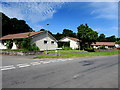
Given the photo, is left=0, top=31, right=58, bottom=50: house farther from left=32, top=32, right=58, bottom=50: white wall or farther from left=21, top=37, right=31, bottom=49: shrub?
left=21, top=37, right=31, bottom=49: shrub

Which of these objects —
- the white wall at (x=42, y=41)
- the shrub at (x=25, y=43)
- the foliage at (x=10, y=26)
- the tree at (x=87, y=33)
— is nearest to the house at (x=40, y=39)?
the white wall at (x=42, y=41)

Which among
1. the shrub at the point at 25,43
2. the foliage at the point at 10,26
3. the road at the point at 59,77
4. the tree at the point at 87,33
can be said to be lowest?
the road at the point at 59,77

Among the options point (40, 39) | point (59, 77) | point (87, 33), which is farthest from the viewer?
point (87, 33)

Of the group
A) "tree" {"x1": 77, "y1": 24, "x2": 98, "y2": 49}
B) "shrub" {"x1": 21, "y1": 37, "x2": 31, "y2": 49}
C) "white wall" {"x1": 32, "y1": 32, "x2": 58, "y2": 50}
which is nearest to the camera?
"shrub" {"x1": 21, "y1": 37, "x2": 31, "y2": 49}

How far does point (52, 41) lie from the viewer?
27.8m

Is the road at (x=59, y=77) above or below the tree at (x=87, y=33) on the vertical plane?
below

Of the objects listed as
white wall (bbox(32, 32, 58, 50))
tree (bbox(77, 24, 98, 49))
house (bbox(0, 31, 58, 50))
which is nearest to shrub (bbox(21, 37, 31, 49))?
house (bbox(0, 31, 58, 50))

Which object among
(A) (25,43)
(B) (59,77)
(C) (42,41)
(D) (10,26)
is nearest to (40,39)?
(C) (42,41)

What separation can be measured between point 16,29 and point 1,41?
2500cm

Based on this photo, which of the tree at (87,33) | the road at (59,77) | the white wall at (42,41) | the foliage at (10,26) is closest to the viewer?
the road at (59,77)

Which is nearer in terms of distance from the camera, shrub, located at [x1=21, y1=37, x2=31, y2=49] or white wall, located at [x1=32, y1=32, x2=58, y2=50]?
shrub, located at [x1=21, y1=37, x2=31, y2=49]

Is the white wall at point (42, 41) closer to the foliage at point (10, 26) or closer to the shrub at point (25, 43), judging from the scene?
the shrub at point (25, 43)

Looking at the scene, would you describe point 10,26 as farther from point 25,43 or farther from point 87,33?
point 87,33

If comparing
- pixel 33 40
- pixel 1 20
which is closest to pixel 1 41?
pixel 33 40
